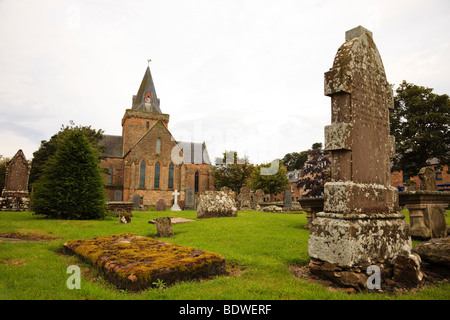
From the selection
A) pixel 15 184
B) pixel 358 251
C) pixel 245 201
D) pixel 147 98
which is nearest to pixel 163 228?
pixel 358 251

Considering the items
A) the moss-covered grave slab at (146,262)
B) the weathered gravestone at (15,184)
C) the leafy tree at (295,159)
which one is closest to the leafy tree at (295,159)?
the leafy tree at (295,159)

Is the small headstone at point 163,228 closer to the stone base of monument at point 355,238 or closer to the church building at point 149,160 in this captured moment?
the stone base of monument at point 355,238

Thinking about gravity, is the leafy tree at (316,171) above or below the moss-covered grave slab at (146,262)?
above

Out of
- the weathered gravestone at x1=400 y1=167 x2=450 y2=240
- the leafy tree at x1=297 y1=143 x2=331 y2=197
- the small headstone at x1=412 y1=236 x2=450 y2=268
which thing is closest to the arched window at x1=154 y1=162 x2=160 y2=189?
the leafy tree at x1=297 y1=143 x2=331 y2=197

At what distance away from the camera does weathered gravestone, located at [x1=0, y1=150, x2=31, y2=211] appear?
16984mm

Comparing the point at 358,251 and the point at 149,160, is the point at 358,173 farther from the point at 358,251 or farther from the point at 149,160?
the point at 149,160

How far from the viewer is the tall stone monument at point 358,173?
432cm

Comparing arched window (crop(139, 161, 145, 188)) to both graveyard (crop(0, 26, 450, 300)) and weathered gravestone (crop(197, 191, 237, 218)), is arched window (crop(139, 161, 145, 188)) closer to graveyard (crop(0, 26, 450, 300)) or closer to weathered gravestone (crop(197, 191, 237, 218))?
weathered gravestone (crop(197, 191, 237, 218))

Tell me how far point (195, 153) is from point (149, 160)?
46.2ft

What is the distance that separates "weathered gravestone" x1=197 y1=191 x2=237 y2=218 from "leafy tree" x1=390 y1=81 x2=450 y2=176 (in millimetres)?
20232

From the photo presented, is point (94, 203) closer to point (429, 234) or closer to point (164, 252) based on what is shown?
point (164, 252)

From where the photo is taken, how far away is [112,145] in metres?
48.1

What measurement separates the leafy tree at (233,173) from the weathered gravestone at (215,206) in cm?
3479
